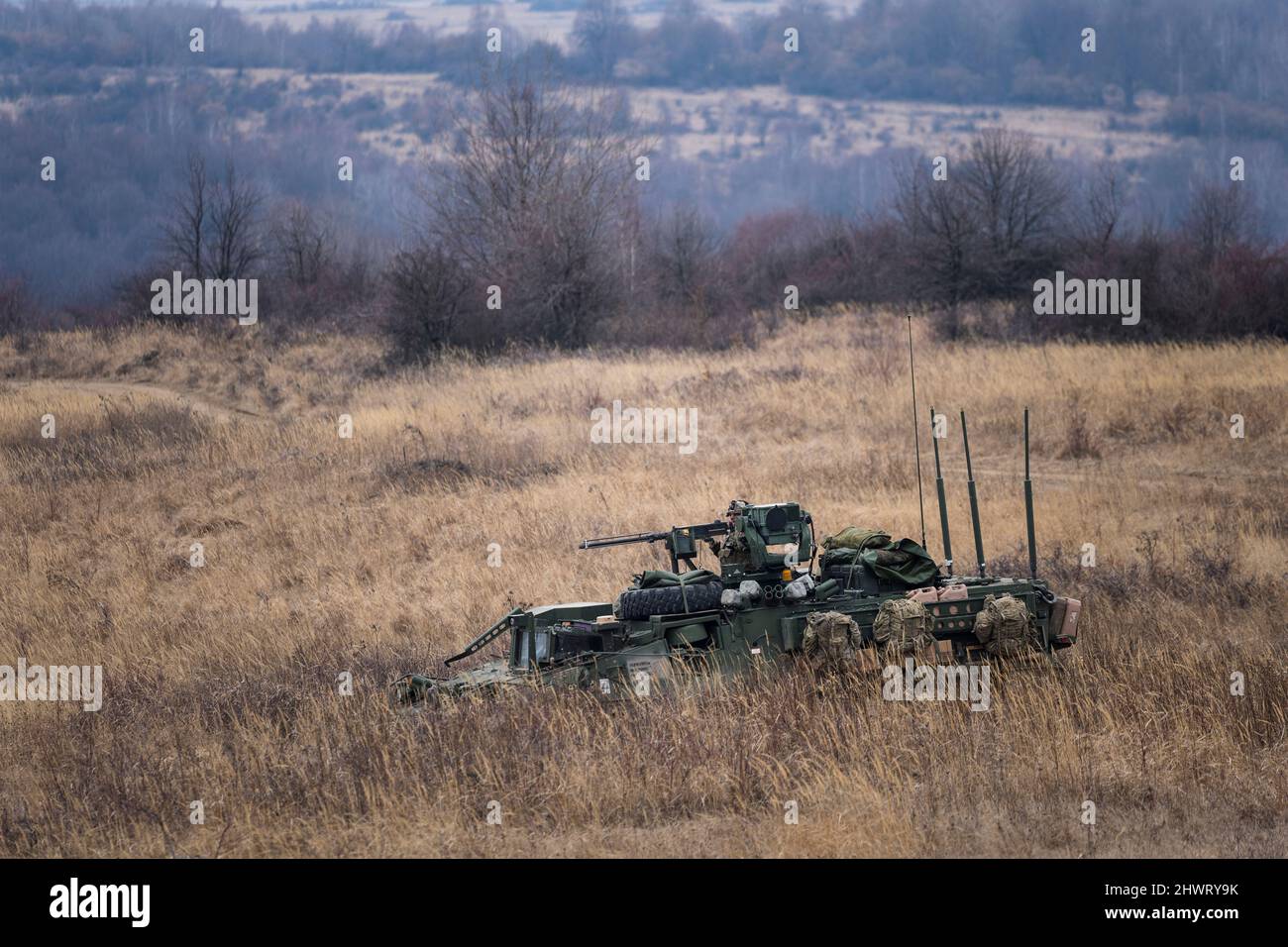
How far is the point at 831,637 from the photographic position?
804cm

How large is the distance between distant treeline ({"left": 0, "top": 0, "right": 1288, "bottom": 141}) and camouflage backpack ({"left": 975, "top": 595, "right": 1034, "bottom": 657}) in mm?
129299

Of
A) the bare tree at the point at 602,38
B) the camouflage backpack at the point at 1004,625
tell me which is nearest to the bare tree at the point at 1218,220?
the camouflage backpack at the point at 1004,625

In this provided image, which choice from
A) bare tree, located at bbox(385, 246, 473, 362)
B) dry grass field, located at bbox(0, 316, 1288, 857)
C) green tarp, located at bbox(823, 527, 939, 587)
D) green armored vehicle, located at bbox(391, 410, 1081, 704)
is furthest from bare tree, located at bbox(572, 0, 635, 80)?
green armored vehicle, located at bbox(391, 410, 1081, 704)

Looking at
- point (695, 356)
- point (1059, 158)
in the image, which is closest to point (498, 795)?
point (695, 356)

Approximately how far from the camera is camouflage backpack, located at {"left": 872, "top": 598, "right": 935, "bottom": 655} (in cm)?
805

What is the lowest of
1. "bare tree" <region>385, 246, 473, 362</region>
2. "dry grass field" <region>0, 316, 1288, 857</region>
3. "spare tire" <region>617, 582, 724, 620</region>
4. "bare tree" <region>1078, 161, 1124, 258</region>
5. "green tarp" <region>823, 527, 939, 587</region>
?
"dry grass field" <region>0, 316, 1288, 857</region>

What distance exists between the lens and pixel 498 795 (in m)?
7.16

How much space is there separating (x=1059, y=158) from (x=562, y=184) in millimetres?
82062

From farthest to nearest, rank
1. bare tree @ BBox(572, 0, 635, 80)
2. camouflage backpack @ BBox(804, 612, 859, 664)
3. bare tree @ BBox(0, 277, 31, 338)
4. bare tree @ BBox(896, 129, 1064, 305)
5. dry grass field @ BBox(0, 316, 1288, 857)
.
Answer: bare tree @ BBox(572, 0, 635, 80), bare tree @ BBox(0, 277, 31, 338), bare tree @ BBox(896, 129, 1064, 305), camouflage backpack @ BBox(804, 612, 859, 664), dry grass field @ BBox(0, 316, 1288, 857)

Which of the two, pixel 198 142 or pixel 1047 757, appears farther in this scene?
pixel 198 142

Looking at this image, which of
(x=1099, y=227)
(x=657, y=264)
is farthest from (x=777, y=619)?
(x=657, y=264)

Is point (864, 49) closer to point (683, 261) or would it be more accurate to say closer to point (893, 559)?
point (683, 261)

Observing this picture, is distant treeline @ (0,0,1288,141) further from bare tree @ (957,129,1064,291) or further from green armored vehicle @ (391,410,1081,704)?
green armored vehicle @ (391,410,1081,704)

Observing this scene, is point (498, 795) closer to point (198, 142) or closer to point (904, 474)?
point (904, 474)
